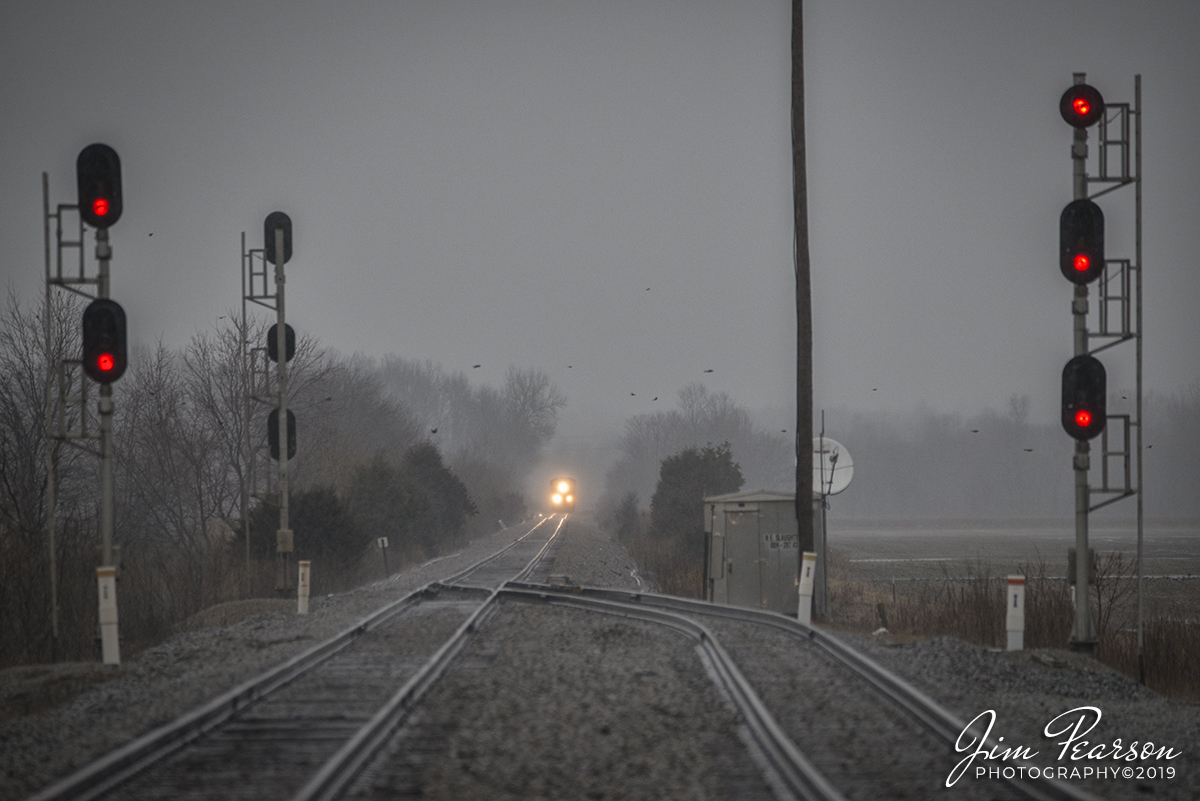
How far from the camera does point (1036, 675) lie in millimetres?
10594

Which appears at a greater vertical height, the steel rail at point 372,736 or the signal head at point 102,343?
the signal head at point 102,343

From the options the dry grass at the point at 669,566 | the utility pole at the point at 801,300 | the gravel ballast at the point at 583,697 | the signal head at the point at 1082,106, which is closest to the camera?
the gravel ballast at the point at 583,697

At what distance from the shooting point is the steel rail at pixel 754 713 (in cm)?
591

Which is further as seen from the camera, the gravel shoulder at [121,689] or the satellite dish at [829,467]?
the satellite dish at [829,467]

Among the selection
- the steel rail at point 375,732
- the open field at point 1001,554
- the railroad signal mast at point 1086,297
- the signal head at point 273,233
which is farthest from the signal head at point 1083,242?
the signal head at point 273,233

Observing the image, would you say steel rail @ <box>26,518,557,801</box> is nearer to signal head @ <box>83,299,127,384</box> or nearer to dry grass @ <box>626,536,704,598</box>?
signal head @ <box>83,299,127,384</box>

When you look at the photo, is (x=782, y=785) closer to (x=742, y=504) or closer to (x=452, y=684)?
(x=452, y=684)

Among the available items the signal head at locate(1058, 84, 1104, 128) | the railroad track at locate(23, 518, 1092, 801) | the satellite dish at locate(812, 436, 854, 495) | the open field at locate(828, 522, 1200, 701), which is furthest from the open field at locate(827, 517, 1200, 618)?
the railroad track at locate(23, 518, 1092, 801)

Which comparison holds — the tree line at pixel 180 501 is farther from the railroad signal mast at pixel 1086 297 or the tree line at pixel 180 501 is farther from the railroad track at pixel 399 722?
the railroad signal mast at pixel 1086 297

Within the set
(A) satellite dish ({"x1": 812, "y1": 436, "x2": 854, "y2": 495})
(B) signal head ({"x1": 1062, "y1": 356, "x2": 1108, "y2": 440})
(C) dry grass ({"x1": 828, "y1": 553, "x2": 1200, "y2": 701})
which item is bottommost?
(C) dry grass ({"x1": 828, "y1": 553, "x2": 1200, "y2": 701})

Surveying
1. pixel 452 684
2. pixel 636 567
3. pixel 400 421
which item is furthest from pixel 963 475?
pixel 452 684

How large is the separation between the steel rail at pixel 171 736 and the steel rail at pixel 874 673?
5371 millimetres

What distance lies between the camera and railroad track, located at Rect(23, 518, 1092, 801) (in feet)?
19.6

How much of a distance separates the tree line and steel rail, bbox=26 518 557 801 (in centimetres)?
423
